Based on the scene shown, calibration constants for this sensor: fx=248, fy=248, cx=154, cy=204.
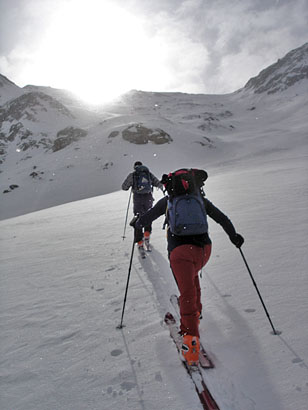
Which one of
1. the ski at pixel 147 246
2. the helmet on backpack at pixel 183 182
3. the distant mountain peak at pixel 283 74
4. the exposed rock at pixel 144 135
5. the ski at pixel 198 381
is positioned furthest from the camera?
the distant mountain peak at pixel 283 74

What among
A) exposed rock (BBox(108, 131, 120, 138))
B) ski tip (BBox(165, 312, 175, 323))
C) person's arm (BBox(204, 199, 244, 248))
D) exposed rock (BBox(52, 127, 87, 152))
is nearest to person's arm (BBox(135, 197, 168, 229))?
person's arm (BBox(204, 199, 244, 248))

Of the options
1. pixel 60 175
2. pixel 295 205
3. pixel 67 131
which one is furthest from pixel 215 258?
pixel 67 131

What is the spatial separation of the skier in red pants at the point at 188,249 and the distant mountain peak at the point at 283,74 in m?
135

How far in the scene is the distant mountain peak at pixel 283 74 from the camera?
117 m

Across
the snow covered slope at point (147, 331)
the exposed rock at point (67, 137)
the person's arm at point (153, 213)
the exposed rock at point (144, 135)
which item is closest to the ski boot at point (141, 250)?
the snow covered slope at point (147, 331)

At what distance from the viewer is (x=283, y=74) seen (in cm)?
12719

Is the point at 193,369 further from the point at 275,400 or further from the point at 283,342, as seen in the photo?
the point at 283,342

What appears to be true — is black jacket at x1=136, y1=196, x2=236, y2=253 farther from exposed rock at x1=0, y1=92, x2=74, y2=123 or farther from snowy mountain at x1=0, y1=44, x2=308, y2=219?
exposed rock at x1=0, y1=92, x2=74, y2=123

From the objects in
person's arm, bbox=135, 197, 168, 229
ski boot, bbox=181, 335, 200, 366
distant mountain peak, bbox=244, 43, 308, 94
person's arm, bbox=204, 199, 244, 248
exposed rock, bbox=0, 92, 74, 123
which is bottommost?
ski boot, bbox=181, 335, 200, 366

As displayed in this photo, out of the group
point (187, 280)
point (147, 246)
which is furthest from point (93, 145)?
point (187, 280)

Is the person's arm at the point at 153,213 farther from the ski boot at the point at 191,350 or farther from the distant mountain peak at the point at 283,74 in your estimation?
the distant mountain peak at the point at 283,74

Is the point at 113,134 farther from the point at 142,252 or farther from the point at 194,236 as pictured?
the point at 194,236

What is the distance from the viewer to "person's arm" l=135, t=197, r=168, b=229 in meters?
3.53

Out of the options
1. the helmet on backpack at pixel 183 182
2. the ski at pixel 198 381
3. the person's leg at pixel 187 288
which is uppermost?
the helmet on backpack at pixel 183 182
